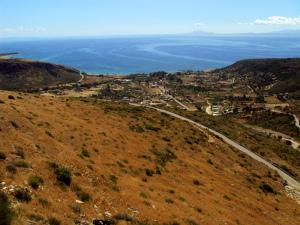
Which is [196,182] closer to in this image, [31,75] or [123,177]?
[123,177]

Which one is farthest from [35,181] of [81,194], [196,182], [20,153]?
[196,182]

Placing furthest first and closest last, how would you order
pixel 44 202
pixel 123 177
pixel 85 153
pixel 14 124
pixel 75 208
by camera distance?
pixel 85 153 < pixel 14 124 < pixel 123 177 < pixel 75 208 < pixel 44 202

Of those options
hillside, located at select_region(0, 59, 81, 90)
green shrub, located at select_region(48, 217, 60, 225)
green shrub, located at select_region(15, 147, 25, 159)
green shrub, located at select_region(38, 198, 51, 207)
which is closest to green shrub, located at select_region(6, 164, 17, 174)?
green shrub, located at select_region(15, 147, 25, 159)

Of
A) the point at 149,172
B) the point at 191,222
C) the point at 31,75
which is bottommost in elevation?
the point at 31,75

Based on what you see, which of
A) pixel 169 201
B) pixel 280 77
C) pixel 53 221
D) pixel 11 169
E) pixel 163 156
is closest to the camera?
pixel 53 221

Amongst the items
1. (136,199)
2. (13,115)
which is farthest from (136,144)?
(136,199)

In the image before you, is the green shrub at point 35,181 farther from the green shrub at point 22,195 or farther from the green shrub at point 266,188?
the green shrub at point 266,188

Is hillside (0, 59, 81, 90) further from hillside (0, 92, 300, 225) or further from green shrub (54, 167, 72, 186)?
green shrub (54, 167, 72, 186)

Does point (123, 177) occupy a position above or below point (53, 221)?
below
